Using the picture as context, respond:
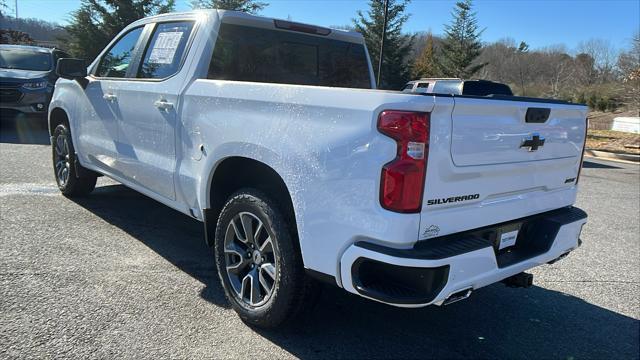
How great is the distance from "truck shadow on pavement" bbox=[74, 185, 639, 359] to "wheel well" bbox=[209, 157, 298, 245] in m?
0.72

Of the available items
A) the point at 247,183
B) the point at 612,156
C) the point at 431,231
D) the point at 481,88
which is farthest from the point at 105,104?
the point at 612,156

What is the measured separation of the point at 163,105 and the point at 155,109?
161 mm

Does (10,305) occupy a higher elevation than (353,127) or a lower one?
lower

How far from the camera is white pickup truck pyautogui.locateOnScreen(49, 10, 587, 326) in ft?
7.43

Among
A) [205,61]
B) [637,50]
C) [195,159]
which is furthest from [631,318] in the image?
[637,50]

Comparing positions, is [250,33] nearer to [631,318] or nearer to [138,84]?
[138,84]

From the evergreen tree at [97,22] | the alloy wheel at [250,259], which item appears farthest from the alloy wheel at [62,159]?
the evergreen tree at [97,22]

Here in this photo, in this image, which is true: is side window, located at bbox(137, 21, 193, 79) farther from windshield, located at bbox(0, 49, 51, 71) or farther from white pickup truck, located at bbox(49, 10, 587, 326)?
windshield, located at bbox(0, 49, 51, 71)

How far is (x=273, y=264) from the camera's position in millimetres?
2949

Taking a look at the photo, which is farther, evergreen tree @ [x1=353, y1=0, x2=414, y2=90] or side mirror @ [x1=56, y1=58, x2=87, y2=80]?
evergreen tree @ [x1=353, y1=0, x2=414, y2=90]

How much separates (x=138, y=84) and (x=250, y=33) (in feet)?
3.33

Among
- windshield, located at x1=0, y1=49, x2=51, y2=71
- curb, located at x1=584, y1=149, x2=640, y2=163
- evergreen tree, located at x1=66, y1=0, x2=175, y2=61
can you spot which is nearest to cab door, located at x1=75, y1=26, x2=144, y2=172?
windshield, located at x1=0, y1=49, x2=51, y2=71

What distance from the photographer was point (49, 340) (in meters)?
2.81

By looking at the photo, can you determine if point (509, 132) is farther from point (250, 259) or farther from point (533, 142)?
point (250, 259)
